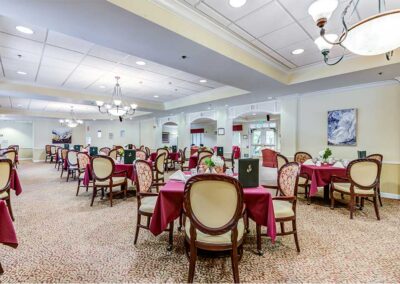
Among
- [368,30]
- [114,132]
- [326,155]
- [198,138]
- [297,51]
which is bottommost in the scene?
[326,155]

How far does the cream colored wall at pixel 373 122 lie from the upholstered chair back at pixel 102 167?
5451mm

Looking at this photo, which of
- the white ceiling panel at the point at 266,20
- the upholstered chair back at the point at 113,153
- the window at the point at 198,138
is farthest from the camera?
the window at the point at 198,138


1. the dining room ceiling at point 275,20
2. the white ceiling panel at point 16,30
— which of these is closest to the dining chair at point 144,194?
the dining room ceiling at point 275,20

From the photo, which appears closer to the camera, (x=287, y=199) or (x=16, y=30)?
(x=287, y=199)

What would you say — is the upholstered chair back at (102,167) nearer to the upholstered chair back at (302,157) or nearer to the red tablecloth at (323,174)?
the red tablecloth at (323,174)

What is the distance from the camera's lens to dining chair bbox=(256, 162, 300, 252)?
2383 millimetres

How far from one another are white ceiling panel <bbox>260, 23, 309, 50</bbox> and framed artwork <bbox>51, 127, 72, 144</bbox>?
14599 millimetres

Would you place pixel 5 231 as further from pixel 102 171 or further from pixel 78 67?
pixel 78 67

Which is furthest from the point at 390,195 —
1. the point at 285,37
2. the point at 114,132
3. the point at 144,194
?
the point at 114,132

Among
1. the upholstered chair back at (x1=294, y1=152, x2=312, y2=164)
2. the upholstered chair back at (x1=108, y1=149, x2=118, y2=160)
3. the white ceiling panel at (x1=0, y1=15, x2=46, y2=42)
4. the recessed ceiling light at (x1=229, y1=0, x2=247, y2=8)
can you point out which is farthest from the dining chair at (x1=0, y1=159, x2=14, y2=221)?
the upholstered chair back at (x1=294, y1=152, x2=312, y2=164)

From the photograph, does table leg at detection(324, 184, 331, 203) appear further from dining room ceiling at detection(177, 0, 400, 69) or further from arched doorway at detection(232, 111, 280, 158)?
arched doorway at detection(232, 111, 280, 158)

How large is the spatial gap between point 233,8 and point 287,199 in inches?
98.0

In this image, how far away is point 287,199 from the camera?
2.39 m

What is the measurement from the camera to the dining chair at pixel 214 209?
68.9 inches
